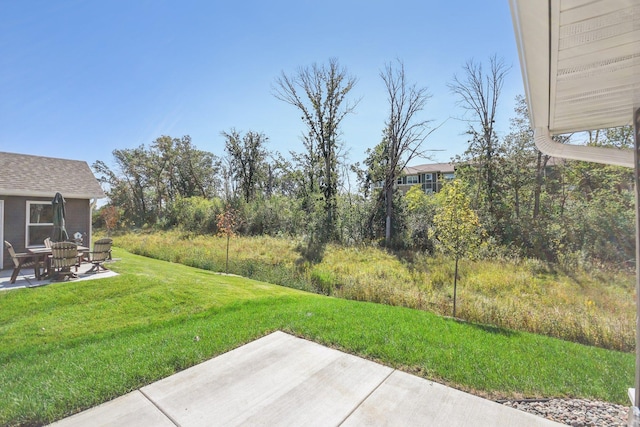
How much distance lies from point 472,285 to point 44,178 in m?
13.7

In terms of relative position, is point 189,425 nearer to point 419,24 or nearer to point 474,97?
point 419,24

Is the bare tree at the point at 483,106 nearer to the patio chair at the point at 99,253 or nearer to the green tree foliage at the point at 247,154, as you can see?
the patio chair at the point at 99,253

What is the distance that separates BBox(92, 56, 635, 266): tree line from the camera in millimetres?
10648

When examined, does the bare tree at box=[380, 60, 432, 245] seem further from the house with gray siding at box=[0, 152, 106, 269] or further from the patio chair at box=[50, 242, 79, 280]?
the house with gray siding at box=[0, 152, 106, 269]

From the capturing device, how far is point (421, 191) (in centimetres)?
1596

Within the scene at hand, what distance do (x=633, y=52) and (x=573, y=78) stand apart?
288 mm

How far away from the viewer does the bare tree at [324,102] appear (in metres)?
17.1

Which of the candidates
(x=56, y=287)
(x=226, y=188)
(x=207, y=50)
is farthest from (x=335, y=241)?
(x=226, y=188)

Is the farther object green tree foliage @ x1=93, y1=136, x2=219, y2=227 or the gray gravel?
green tree foliage @ x1=93, y1=136, x2=219, y2=227

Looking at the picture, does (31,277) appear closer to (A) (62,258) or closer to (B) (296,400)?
(A) (62,258)

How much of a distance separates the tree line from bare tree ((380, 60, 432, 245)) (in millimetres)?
53

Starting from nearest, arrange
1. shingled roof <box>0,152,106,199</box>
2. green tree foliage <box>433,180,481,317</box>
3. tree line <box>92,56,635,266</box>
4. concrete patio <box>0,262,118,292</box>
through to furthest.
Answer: green tree foliage <box>433,180,481,317</box>, concrete patio <box>0,262,118,292</box>, shingled roof <box>0,152,106,199</box>, tree line <box>92,56,635,266</box>

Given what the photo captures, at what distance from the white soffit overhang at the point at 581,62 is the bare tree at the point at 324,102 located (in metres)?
14.2

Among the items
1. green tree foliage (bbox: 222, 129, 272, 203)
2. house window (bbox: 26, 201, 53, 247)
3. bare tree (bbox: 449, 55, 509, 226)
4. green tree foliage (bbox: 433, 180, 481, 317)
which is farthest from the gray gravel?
green tree foliage (bbox: 222, 129, 272, 203)
